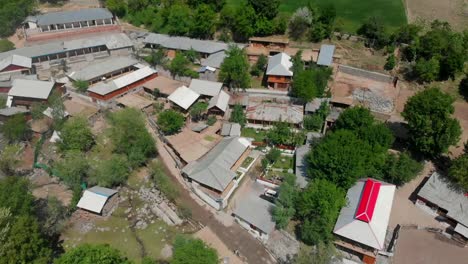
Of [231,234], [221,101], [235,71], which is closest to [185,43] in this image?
[235,71]

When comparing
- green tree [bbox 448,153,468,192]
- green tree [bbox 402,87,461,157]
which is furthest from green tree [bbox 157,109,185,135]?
green tree [bbox 448,153,468,192]

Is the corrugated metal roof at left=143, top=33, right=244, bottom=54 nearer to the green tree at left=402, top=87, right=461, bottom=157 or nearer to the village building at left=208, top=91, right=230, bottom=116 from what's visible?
the village building at left=208, top=91, right=230, bottom=116

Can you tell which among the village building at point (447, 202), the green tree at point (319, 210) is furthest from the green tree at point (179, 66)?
the village building at point (447, 202)

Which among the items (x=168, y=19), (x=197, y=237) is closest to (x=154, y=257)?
(x=197, y=237)

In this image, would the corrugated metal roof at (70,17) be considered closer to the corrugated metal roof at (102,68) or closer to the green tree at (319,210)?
the corrugated metal roof at (102,68)

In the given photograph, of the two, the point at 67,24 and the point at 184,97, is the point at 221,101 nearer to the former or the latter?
the point at 184,97

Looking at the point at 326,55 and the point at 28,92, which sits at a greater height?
the point at 326,55
